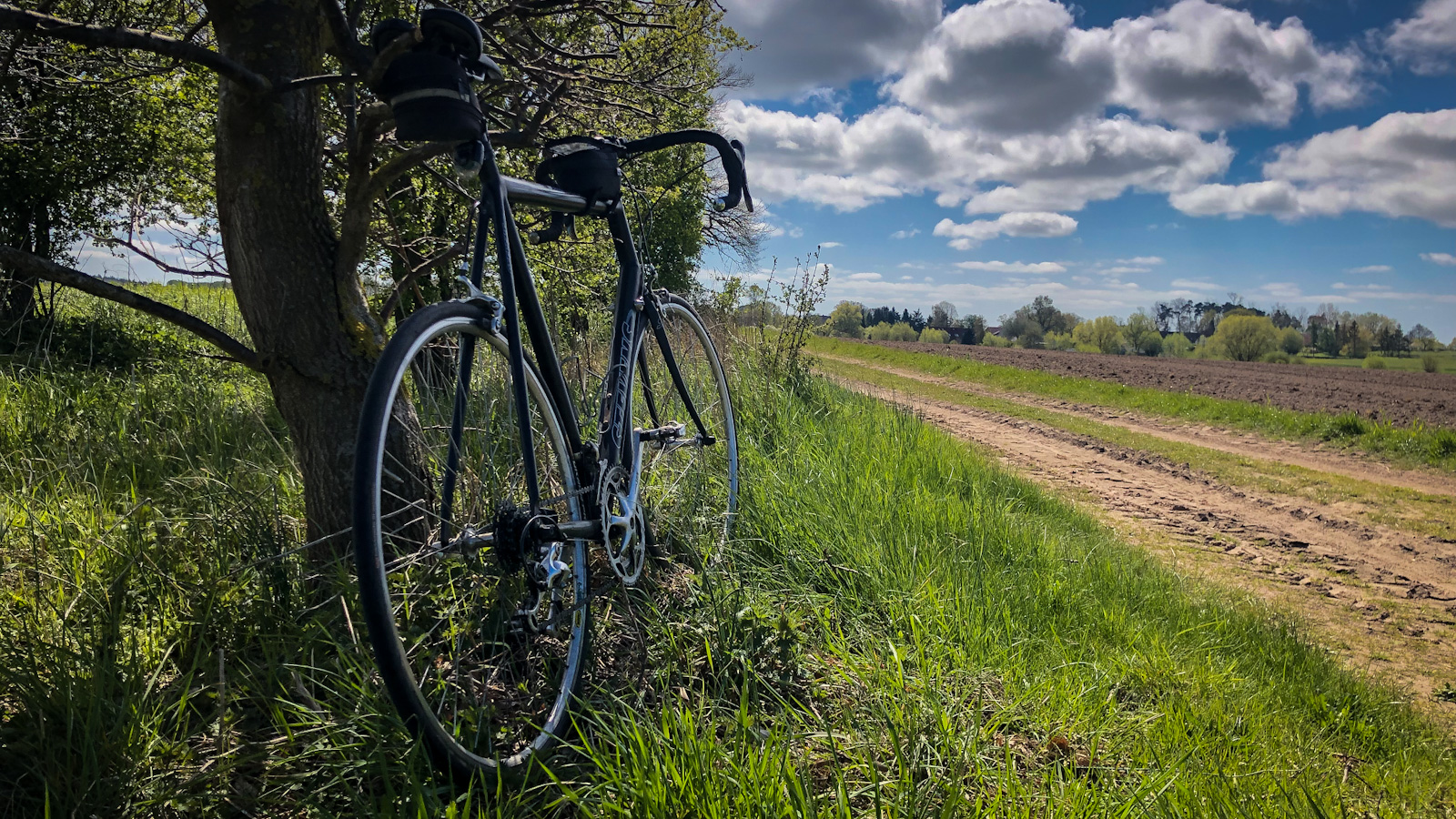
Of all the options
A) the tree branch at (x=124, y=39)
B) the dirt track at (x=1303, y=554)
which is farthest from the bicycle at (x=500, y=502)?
the dirt track at (x=1303, y=554)

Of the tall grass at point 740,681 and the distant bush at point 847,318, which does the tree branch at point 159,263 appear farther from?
the distant bush at point 847,318

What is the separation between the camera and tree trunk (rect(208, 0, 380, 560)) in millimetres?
2328

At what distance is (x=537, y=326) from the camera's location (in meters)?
2.14

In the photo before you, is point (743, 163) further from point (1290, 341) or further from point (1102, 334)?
point (1102, 334)

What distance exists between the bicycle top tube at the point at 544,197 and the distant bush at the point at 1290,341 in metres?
46.8

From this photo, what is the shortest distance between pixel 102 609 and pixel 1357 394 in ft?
71.0

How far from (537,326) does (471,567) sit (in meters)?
0.81

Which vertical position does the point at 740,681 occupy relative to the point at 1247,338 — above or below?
below

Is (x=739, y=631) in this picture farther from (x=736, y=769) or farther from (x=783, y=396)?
(x=783, y=396)

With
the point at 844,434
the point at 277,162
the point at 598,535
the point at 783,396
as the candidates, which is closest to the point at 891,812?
the point at 598,535

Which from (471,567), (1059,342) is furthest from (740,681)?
(1059,342)

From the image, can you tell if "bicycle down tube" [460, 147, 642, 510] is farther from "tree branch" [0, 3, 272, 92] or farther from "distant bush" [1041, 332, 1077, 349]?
"distant bush" [1041, 332, 1077, 349]

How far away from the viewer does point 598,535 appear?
2.24 m

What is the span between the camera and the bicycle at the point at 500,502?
160 centimetres
